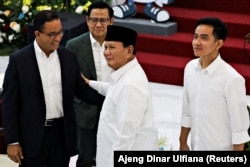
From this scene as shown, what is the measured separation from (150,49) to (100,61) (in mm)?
3363

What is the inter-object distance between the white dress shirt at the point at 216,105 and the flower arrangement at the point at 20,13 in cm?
429

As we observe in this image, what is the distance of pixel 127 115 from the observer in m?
3.57

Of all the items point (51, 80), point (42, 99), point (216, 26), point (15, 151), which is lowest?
point (15, 151)

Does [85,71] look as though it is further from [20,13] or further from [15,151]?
[20,13]

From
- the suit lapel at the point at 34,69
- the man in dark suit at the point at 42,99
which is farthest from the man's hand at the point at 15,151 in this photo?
the suit lapel at the point at 34,69

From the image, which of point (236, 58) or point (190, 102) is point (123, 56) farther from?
point (236, 58)

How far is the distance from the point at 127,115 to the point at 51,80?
692 millimetres

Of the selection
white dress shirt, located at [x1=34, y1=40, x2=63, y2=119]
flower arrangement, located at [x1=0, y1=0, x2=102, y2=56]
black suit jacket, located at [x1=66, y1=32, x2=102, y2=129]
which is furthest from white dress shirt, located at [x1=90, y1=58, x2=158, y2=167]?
flower arrangement, located at [x1=0, y1=0, x2=102, y2=56]

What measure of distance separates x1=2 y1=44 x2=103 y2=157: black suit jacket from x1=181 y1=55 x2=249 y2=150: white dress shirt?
736 mm

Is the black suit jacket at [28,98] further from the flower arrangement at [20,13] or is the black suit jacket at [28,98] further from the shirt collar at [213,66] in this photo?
the flower arrangement at [20,13]

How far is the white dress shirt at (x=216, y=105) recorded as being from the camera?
12.2 ft

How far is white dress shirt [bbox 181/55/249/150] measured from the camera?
3717 millimetres

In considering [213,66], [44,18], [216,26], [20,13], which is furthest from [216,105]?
[20,13]

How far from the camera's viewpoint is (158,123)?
21.0 feet
